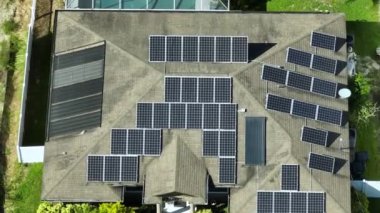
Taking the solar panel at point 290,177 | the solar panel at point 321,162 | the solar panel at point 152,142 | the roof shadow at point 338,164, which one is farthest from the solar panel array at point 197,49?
the roof shadow at point 338,164

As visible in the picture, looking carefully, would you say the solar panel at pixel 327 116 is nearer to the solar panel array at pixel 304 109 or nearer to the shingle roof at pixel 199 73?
the solar panel array at pixel 304 109

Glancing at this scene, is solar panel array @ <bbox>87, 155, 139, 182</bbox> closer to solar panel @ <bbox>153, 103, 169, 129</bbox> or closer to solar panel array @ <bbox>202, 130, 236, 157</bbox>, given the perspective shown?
solar panel @ <bbox>153, 103, 169, 129</bbox>

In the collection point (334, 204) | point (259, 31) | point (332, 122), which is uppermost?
point (259, 31)

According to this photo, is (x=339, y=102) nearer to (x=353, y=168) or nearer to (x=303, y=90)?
(x=303, y=90)

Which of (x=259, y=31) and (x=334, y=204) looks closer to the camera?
(x=334, y=204)

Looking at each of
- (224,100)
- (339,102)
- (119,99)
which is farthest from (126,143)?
(339,102)

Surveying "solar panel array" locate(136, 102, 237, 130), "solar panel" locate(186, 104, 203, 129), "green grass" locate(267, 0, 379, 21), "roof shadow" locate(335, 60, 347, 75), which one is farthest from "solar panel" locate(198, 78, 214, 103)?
"green grass" locate(267, 0, 379, 21)
